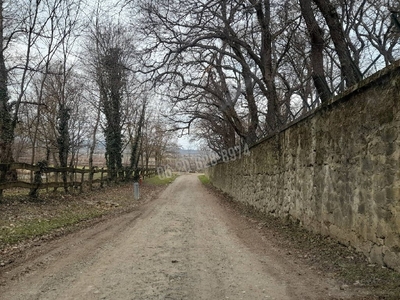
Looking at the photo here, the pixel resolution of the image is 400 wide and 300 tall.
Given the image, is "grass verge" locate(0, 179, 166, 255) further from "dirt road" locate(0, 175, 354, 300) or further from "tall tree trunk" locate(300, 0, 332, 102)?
"tall tree trunk" locate(300, 0, 332, 102)

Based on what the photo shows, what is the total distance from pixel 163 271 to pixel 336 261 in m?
2.55

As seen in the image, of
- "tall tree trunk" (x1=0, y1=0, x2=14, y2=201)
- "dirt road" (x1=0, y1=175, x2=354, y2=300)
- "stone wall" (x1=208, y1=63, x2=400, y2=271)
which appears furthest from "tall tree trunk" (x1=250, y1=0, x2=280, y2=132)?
"tall tree trunk" (x1=0, y1=0, x2=14, y2=201)

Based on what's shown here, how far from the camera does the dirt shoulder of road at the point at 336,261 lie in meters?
3.77

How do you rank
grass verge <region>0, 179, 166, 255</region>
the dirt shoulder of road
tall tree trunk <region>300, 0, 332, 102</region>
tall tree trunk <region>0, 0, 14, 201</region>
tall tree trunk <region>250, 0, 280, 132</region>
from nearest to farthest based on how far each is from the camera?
the dirt shoulder of road, grass verge <region>0, 179, 166, 255</region>, tall tree trunk <region>300, 0, 332, 102</region>, tall tree trunk <region>250, 0, 280, 132</region>, tall tree trunk <region>0, 0, 14, 201</region>

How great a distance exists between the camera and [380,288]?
12.3ft

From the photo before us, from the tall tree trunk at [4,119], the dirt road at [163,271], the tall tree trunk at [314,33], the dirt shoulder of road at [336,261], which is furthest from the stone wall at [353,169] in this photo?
the tall tree trunk at [4,119]

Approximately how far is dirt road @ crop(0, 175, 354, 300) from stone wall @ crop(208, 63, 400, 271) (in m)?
1.00

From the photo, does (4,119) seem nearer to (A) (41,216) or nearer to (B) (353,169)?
(A) (41,216)

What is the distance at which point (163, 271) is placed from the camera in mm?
4637

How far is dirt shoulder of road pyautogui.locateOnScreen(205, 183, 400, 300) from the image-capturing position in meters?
3.77

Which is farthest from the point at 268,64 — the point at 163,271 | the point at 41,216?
the point at 163,271

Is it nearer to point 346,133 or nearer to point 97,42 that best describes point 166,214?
point 346,133

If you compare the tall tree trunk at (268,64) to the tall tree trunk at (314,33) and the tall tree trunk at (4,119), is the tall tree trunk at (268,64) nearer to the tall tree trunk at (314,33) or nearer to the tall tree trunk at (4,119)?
the tall tree trunk at (314,33)

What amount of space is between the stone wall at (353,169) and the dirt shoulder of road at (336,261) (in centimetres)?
16
